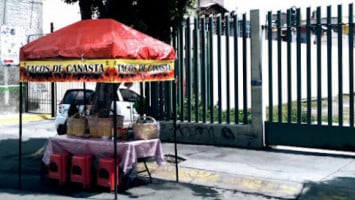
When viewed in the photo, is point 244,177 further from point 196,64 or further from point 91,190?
point 196,64

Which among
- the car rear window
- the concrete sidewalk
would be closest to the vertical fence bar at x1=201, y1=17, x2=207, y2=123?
the concrete sidewalk

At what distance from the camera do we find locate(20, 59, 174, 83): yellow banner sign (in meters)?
7.15

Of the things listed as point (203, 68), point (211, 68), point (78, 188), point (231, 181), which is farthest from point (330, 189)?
point (203, 68)

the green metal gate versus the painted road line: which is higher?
the green metal gate

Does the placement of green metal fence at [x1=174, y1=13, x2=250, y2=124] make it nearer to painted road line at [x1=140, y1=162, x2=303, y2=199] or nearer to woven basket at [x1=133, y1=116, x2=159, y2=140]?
painted road line at [x1=140, y1=162, x2=303, y2=199]

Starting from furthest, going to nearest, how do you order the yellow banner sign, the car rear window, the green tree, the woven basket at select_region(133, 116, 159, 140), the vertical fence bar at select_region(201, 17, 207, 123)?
the car rear window < the vertical fence bar at select_region(201, 17, 207, 123) < the green tree < the woven basket at select_region(133, 116, 159, 140) < the yellow banner sign

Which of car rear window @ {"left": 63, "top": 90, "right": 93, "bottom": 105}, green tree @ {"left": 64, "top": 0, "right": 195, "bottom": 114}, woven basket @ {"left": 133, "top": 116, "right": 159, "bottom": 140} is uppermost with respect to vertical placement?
green tree @ {"left": 64, "top": 0, "right": 195, "bottom": 114}

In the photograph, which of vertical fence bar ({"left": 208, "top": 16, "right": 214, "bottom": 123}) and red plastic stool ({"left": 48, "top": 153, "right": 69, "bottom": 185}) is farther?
vertical fence bar ({"left": 208, "top": 16, "right": 214, "bottom": 123})

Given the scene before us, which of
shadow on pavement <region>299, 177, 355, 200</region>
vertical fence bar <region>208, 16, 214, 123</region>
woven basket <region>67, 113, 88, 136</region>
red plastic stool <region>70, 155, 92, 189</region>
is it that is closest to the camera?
shadow on pavement <region>299, 177, 355, 200</region>

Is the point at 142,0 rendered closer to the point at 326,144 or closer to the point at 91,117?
the point at 91,117

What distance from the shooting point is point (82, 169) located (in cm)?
798

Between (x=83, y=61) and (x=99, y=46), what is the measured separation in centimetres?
32

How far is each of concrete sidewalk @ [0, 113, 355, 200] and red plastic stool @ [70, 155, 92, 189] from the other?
0.63 ft

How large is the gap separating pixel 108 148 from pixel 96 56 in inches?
59.9
